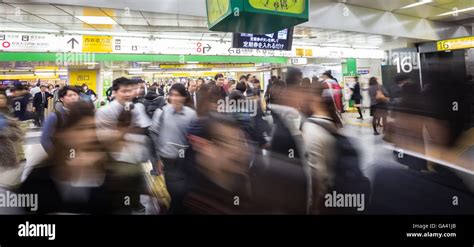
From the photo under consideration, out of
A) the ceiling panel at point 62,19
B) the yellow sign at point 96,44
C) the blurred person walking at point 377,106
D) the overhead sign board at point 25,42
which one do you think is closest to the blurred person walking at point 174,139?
the blurred person walking at point 377,106

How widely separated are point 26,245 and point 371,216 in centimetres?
301

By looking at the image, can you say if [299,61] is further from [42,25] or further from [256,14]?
[256,14]

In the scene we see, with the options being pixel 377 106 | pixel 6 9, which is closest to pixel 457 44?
pixel 377 106

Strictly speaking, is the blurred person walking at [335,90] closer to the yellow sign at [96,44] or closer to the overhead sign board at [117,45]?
the overhead sign board at [117,45]

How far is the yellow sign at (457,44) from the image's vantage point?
6348 mm

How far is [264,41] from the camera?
16.0 ft

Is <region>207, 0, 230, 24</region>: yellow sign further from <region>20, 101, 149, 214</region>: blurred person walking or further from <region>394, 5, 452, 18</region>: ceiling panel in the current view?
<region>394, 5, 452, 18</region>: ceiling panel

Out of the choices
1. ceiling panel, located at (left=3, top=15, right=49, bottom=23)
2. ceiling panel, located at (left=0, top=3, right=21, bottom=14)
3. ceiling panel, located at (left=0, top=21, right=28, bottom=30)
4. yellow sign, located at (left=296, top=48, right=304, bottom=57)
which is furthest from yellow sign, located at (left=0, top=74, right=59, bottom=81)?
yellow sign, located at (left=296, top=48, right=304, bottom=57)

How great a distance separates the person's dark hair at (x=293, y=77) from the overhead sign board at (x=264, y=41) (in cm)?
210

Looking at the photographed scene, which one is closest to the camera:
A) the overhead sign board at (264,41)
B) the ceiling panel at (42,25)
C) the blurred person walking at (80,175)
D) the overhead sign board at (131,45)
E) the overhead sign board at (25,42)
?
the blurred person walking at (80,175)

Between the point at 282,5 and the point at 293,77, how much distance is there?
64cm

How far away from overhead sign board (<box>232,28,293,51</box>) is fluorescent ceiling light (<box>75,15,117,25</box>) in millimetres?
2978

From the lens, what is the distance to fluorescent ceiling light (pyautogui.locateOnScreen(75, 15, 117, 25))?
5.83 meters

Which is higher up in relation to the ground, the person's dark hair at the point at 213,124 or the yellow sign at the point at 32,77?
the yellow sign at the point at 32,77
